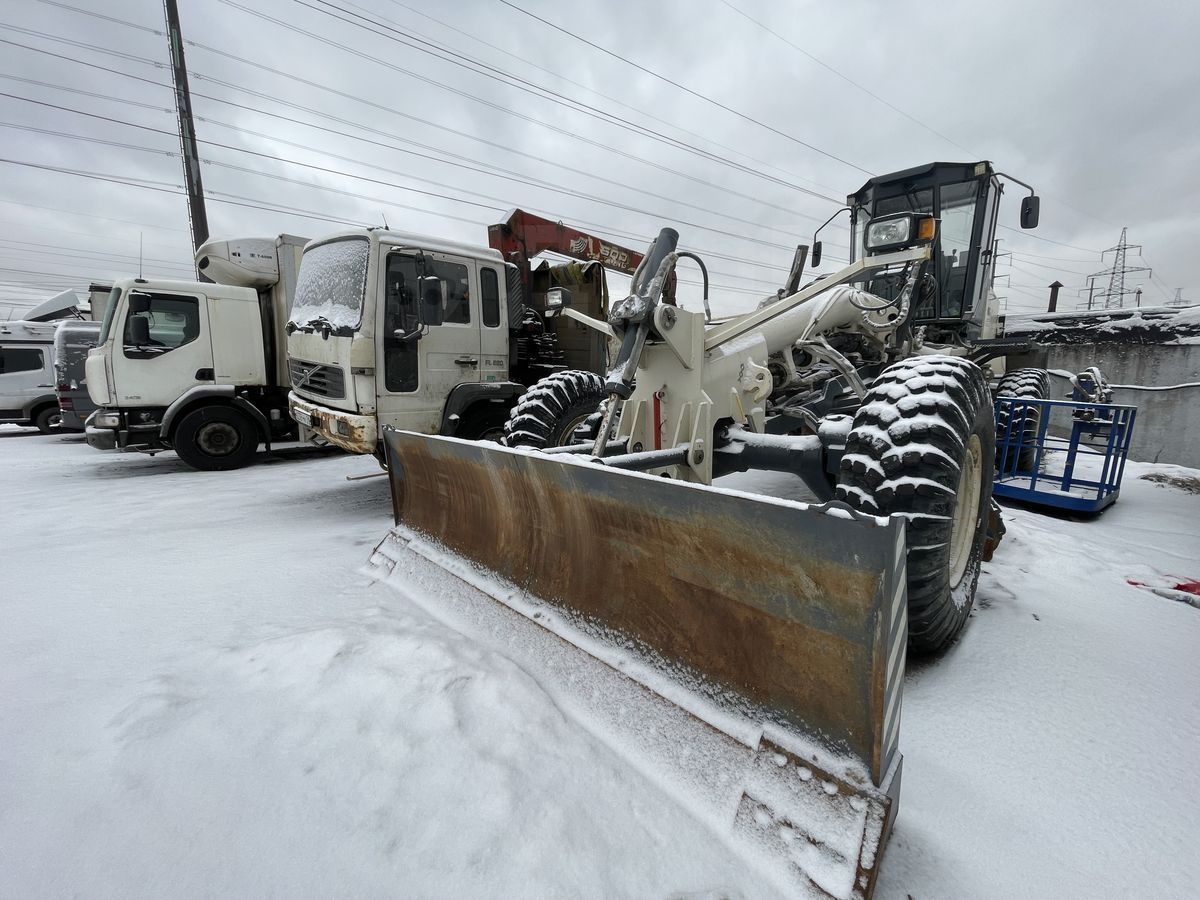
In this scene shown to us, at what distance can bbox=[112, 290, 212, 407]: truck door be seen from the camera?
6.52m

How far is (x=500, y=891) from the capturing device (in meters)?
1.27

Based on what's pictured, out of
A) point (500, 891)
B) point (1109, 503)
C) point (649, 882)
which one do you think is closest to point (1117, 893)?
point (649, 882)

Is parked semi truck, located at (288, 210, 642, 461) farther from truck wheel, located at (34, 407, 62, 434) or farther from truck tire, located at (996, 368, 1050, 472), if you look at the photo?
truck wheel, located at (34, 407, 62, 434)

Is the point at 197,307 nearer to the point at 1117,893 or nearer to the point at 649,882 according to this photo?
the point at 649,882

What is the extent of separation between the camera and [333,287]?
4.94 meters

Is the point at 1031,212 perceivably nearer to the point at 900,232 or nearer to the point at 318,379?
the point at 900,232

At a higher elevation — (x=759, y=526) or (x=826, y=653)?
(x=759, y=526)

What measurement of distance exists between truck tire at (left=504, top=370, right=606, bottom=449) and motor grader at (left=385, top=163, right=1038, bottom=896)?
0.14 m

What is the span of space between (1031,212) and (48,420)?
18789 millimetres

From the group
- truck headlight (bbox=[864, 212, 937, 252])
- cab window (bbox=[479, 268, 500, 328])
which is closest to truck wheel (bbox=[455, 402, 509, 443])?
cab window (bbox=[479, 268, 500, 328])

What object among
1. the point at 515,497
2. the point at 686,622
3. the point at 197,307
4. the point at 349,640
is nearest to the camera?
the point at 686,622

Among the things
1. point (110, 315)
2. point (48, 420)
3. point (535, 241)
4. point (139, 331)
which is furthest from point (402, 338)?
point (48, 420)

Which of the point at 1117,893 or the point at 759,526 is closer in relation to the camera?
the point at 1117,893

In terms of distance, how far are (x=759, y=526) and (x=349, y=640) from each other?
178cm
